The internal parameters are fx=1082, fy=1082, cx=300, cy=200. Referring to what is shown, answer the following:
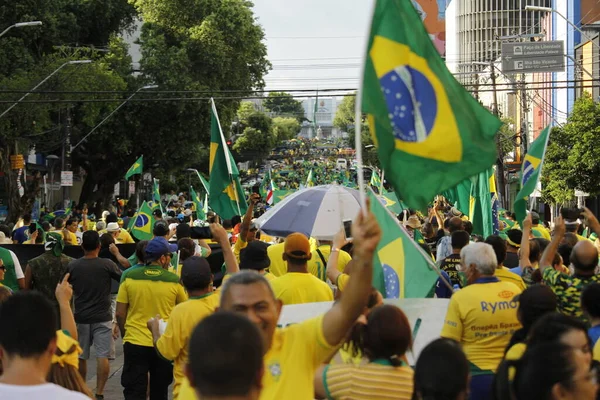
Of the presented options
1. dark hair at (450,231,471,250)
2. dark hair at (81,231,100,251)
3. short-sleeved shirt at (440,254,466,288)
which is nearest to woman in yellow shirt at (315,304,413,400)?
short-sleeved shirt at (440,254,466,288)

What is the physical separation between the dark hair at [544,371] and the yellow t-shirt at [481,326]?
2.79 meters

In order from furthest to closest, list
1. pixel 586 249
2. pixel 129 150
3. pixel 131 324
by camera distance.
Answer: pixel 129 150
pixel 131 324
pixel 586 249

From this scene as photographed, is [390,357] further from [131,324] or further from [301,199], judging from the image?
[301,199]

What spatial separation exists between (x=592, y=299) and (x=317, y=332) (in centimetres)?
236

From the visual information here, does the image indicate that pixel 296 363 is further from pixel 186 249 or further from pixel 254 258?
pixel 186 249

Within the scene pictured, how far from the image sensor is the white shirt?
3857 millimetres

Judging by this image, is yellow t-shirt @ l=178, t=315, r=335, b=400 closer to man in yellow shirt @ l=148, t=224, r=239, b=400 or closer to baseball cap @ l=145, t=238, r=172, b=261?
man in yellow shirt @ l=148, t=224, r=239, b=400

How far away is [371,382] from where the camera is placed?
478 cm

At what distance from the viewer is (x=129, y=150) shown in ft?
165

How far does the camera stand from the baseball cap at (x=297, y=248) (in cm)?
747

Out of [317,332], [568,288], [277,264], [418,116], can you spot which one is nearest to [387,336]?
[317,332]

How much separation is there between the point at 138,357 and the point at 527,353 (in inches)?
233

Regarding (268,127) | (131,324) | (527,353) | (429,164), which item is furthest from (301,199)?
(268,127)

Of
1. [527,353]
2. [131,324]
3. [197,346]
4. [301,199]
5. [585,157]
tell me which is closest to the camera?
[197,346]
